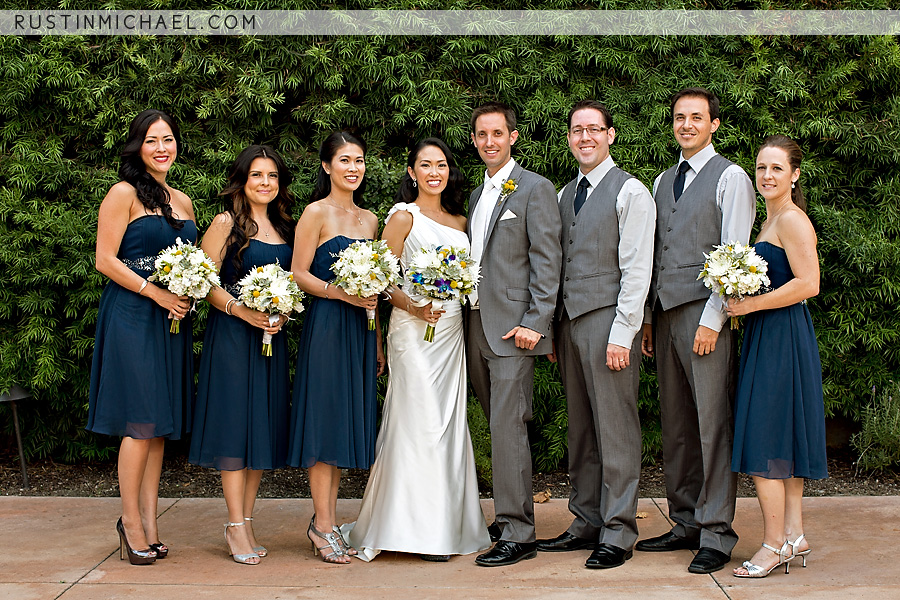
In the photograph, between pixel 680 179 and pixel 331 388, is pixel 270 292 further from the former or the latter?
pixel 680 179

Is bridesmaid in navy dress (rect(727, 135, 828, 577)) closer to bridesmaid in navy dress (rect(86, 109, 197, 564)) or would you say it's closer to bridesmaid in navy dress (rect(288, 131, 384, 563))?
bridesmaid in navy dress (rect(288, 131, 384, 563))

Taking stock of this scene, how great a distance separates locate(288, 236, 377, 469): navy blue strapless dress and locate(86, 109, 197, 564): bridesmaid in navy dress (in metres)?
0.66

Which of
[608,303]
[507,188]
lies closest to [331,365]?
[507,188]

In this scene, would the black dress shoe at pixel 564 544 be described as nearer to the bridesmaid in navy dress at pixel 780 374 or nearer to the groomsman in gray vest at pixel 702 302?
the groomsman in gray vest at pixel 702 302

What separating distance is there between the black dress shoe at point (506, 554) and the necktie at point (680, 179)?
2.07 m

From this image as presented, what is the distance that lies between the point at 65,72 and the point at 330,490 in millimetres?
3804

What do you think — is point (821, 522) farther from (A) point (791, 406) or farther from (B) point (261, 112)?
(B) point (261, 112)

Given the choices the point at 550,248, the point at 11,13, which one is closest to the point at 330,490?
the point at 550,248

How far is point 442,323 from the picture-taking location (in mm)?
4883

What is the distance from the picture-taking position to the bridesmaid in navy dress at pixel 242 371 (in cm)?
462

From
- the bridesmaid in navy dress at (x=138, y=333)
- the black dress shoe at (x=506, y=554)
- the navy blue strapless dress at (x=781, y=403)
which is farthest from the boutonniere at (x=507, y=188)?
the black dress shoe at (x=506, y=554)

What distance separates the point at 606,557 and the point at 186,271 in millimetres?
2644

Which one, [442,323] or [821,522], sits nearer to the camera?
[442,323]

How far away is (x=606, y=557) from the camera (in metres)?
4.54
